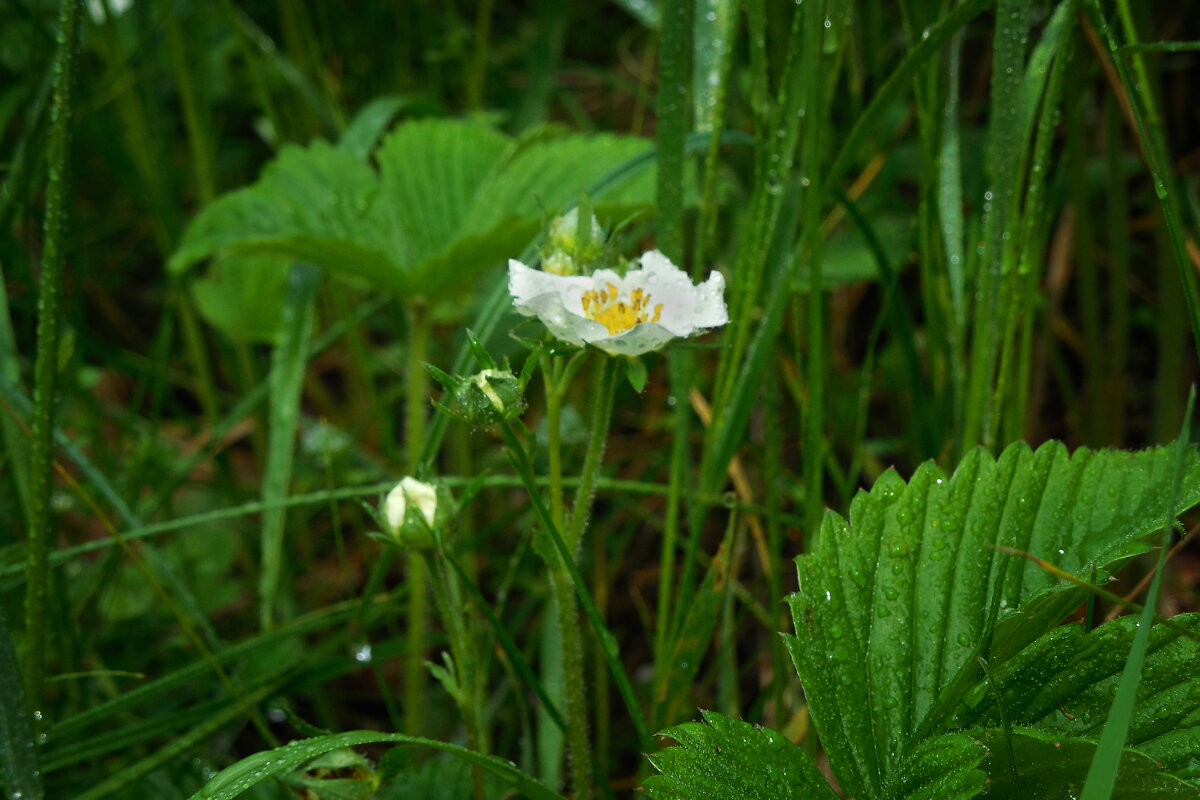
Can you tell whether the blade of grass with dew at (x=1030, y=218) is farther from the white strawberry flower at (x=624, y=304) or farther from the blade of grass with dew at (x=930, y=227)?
the white strawberry flower at (x=624, y=304)

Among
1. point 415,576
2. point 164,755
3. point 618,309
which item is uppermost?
point 618,309

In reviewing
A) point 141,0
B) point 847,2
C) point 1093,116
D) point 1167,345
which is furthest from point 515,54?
point 1167,345

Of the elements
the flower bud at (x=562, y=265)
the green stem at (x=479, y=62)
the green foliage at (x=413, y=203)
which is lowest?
the flower bud at (x=562, y=265)

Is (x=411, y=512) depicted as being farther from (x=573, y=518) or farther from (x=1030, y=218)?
(x=1030, y=218)

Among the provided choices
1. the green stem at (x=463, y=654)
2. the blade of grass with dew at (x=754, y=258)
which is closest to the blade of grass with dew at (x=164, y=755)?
the green stem at (x=463, y=654)

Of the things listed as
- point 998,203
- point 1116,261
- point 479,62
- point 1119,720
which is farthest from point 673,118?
point 479,62

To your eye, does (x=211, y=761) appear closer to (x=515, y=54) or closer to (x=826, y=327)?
(x=826, y=327)

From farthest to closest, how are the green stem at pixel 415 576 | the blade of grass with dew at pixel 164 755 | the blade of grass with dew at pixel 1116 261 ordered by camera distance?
the blade of grass with dew at pixel 1116 261, the green stem at pixel 415 576, the blade of grass with dew at pixel 164 755
